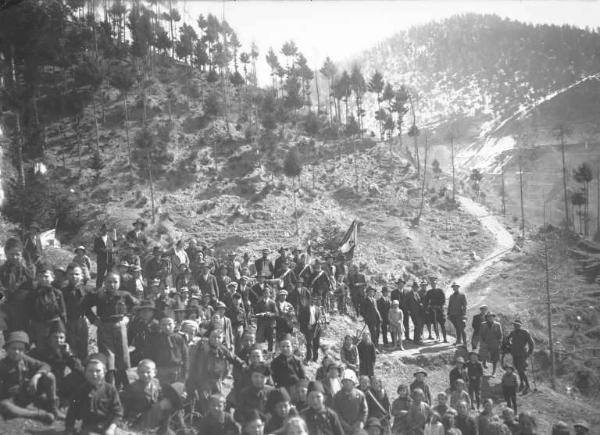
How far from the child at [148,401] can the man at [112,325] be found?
0.90m

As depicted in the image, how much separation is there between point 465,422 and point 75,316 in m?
6.16

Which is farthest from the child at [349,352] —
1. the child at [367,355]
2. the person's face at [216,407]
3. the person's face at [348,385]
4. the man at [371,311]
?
the person's face at [216,407]

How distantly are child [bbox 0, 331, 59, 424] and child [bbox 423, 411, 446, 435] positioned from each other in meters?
5.10

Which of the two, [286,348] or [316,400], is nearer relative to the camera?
[316,400]

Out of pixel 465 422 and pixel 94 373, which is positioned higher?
pixel 94 373

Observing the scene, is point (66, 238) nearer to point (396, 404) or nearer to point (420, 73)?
point (396, 404)

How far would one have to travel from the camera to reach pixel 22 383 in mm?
4977

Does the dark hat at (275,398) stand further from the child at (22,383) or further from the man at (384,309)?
the man at (384,309)

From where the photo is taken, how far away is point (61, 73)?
43031 mm

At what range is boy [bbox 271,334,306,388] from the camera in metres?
6.43

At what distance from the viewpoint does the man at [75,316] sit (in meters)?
6.41

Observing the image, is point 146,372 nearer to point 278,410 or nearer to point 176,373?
point 176,373

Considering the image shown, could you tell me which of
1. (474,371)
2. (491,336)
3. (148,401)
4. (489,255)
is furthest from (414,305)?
(489,255)

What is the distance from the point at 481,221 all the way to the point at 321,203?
16.0 metres
